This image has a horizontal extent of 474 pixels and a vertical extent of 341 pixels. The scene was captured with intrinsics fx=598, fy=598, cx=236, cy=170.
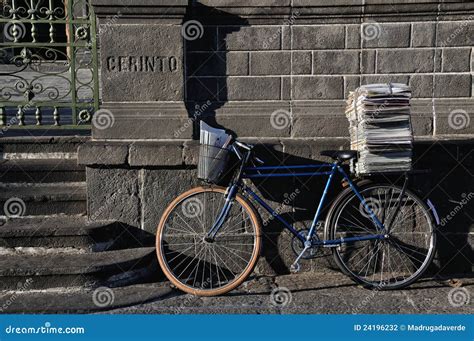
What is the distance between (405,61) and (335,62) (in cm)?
68

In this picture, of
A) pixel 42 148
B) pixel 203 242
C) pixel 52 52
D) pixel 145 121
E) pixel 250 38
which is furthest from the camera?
pixel 52 52

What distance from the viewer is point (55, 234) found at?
17.4 feet

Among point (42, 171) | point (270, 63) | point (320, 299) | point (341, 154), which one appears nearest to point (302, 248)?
point (320, 299)

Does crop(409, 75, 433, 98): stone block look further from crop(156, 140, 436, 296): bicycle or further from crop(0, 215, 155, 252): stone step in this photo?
crop(0, 215, 155, 252): stone step

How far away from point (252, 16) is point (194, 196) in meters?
1.85

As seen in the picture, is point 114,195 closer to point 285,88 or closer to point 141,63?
point 141,63

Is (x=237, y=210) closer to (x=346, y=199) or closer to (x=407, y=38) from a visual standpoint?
(x=346, y=199)

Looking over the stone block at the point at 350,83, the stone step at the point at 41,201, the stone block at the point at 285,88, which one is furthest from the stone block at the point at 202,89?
the stone step at the point at 41,201

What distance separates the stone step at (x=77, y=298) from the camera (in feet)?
15.1

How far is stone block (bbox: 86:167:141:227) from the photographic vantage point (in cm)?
548

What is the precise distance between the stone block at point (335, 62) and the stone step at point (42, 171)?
2538mm

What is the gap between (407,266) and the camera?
5.61m

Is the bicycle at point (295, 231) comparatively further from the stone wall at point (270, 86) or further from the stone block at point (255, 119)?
the stone block at point (255, 119)

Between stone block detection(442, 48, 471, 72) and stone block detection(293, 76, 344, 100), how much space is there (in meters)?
1.01
